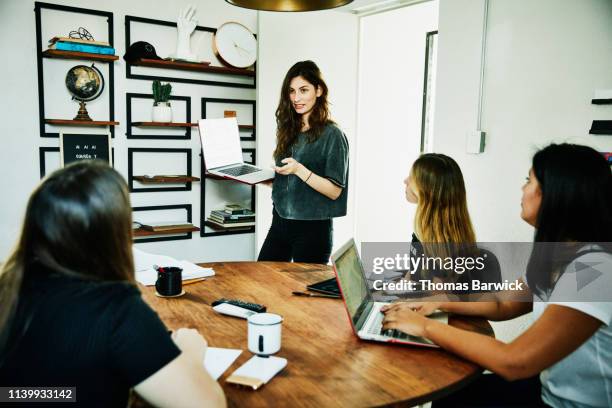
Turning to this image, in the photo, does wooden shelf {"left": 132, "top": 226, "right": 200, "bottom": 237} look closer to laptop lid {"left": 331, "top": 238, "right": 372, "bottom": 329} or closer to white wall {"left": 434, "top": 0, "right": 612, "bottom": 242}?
white wall {"left": 434, "top": 0, "right": 612, "bottom": 242}

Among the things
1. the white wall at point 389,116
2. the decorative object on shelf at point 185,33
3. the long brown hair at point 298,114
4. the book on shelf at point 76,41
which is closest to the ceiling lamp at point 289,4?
the long brown hair at point 298,114

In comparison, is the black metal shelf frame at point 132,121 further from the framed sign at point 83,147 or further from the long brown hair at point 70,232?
the long brown hair at point 70,232

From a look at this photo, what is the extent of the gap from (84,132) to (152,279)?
6.24ft

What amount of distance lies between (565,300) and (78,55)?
Answer: 2.98 m

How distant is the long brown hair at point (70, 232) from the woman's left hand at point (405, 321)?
0.73 m

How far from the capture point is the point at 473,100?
9.12 feet

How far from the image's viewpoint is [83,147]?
318cm

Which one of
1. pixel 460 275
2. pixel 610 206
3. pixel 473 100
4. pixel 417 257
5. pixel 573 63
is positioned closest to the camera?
pixel 610 206

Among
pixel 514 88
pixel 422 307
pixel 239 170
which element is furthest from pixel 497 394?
pixel 514 88

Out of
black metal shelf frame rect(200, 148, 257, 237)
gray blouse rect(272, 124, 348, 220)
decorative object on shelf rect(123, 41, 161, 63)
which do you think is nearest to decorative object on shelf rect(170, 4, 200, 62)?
decorative object on shelf rect(123, 41, 161, 63)

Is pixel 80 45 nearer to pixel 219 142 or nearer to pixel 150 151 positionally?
pixel 150 151

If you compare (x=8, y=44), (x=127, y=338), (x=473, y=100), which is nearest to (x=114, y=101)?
(x=8, y=44)

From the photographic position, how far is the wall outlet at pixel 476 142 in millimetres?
2713

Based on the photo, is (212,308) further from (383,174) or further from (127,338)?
(383,174)
